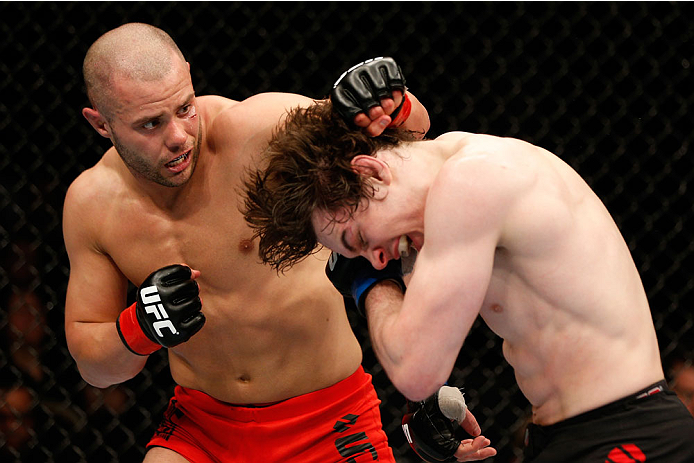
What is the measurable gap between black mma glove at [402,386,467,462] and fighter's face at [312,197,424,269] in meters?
0.43

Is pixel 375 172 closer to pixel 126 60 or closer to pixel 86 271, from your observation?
pixel 126 60

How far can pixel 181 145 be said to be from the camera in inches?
57.8

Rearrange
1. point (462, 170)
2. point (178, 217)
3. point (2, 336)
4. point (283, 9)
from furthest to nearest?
point (283, 9), point (2, 336), point (178, 217), point (462, 170)

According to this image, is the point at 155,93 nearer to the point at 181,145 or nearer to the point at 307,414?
the point at 181,145

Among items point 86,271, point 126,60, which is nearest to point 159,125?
point 126,60

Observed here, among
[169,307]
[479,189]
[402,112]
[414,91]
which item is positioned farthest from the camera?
[414,91]

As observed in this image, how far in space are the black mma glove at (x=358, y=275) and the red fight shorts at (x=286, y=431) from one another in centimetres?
47

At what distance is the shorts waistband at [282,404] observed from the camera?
1638 millimetres

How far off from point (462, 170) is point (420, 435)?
66cm

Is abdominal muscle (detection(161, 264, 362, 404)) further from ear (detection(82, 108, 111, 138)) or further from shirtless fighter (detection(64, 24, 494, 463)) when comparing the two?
ear (detection(82, 108, 111, 138))

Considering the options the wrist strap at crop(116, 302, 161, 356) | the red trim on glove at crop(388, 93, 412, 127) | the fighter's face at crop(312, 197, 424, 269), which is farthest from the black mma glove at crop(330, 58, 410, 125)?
the wrist strap at crop(116, 302, 161, 356)

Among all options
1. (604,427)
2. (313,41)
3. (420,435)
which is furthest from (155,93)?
(313,41)

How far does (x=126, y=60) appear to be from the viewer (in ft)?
4.78

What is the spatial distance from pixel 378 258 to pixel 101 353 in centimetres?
73
